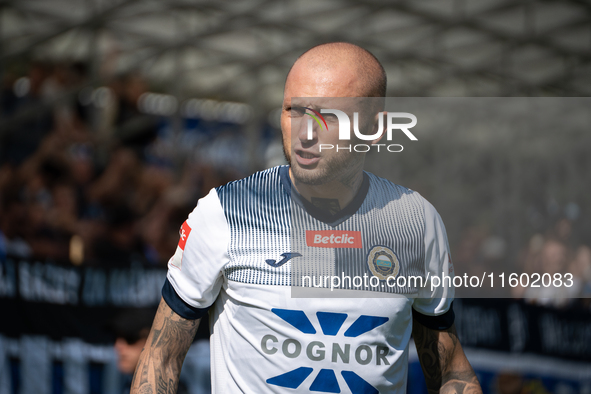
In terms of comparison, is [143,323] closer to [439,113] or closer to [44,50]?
[439,113]

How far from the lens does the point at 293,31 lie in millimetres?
10672

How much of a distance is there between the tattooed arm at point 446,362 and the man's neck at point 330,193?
1.58 ft

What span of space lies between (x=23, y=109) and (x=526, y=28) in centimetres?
807

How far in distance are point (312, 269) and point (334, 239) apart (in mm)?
130

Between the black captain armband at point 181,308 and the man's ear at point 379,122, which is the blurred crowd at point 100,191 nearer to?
the man's ear at point 379,122

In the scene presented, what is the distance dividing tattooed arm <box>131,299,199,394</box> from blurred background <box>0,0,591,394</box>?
3.29 feet

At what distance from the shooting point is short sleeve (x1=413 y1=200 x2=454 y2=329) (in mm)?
1727

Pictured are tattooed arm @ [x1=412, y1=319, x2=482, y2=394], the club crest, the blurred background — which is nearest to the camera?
the club crest

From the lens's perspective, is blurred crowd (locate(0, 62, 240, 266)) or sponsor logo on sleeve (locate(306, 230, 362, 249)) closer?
sponsor logo on sleeve (locate(306, 230, 362, 249))

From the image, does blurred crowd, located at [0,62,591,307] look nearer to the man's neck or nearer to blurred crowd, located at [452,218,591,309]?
blurred crowd, located at [452,218,591,309]

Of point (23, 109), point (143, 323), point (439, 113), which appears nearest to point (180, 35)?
point (23, 109)

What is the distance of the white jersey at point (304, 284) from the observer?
157 cm

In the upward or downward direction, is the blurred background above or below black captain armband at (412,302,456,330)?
above

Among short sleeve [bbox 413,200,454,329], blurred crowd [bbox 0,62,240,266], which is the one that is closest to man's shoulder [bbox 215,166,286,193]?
short sleeve [bbox 413,200,454,329]
